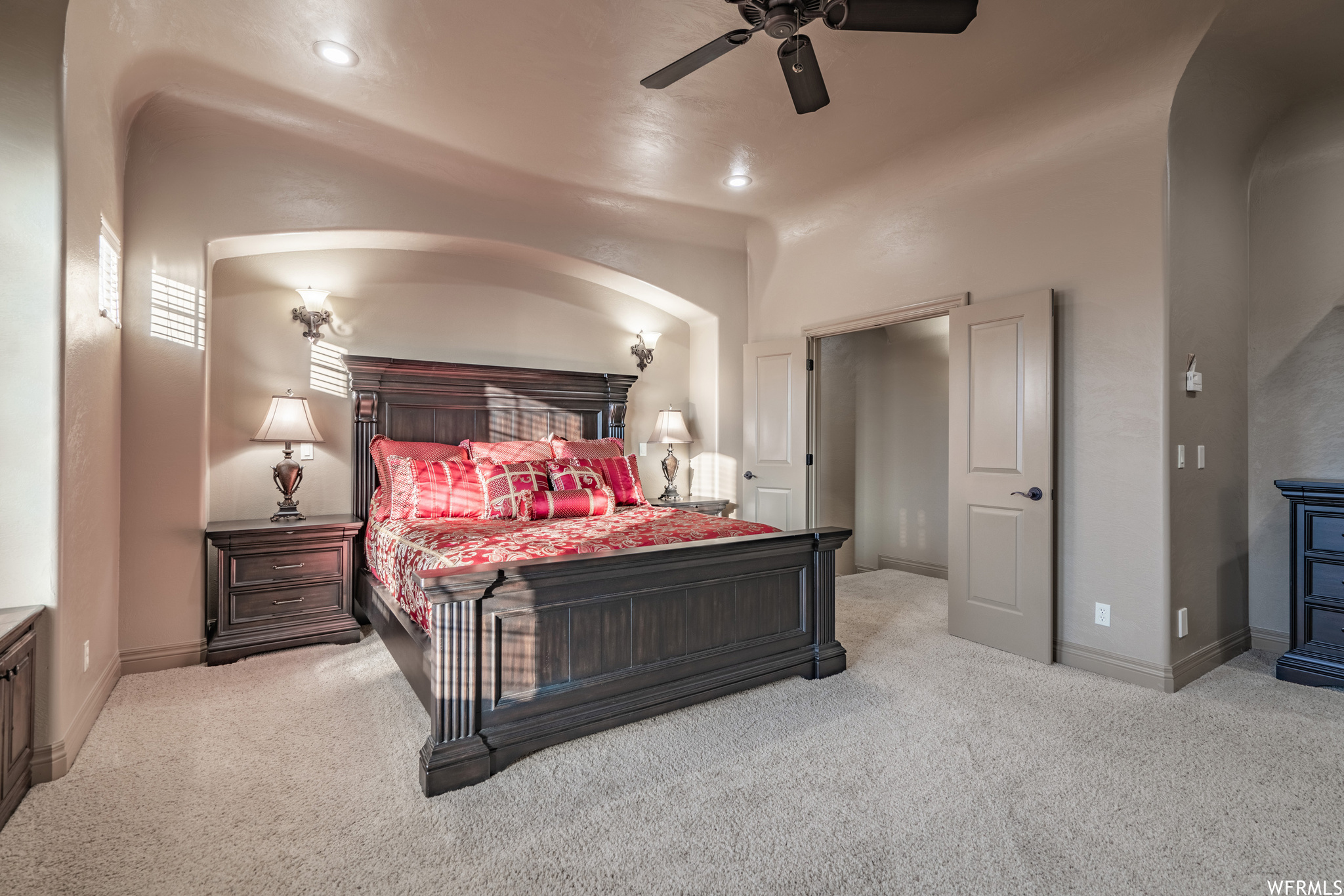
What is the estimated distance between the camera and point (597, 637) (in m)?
2.42

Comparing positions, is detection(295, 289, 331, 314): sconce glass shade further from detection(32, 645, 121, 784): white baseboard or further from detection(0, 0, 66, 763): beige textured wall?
detection(32, 645, 121, 784): white baseboard

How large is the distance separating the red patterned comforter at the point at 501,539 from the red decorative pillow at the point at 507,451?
2.34 feet

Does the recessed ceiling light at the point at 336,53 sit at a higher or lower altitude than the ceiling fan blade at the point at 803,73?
higher

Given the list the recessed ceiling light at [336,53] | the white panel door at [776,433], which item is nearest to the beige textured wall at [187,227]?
the recessed ceiling light at [336,53]

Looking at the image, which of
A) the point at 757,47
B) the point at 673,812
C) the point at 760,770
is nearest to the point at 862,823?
the point at 760,770

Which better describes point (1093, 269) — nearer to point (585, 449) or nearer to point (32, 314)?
point (585, 449)

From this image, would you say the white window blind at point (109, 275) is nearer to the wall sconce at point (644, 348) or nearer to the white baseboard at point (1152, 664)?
the wall sconce at point (644, 348)

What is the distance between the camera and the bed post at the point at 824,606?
9.90 ft

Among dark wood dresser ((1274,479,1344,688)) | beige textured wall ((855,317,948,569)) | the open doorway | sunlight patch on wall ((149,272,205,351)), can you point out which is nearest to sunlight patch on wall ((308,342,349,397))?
sunlight patch on wall ((149,272,205,351))

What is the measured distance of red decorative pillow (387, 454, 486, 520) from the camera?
11.7 feet

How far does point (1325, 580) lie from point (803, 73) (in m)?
3.45

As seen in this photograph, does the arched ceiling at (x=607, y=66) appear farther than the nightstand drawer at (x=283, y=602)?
No

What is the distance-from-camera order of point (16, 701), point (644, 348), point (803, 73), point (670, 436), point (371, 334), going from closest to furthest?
point (16, 701) < point (803, 73) < point (371, 334) < point (670, 436) < point (644, 348)

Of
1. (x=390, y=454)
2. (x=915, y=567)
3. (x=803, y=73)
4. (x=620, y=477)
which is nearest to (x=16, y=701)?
(x=390, y=454)
